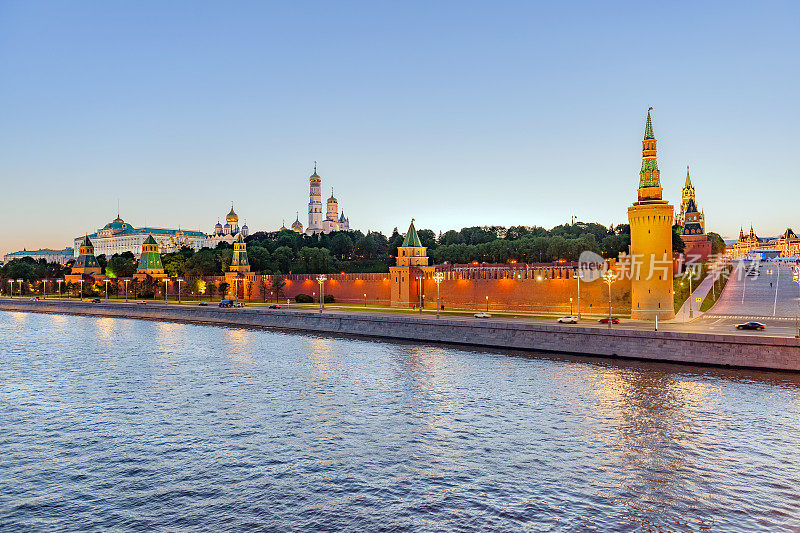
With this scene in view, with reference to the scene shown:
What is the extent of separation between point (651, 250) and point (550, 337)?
13392 mm

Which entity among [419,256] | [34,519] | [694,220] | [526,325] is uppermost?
[694,220]

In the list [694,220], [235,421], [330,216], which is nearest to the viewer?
[235,421]

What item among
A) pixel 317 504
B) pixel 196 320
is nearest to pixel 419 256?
pixel 196 320

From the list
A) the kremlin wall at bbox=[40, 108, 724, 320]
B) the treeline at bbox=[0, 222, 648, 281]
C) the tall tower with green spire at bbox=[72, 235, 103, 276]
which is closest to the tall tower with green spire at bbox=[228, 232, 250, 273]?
the kremlin wall at bbox=[40, 108, 724, 320]

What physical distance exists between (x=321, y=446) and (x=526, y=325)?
21.3 meters

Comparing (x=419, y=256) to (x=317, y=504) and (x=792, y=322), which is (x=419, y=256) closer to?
(x=792, y=322)

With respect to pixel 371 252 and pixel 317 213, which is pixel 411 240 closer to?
pixel 371 252

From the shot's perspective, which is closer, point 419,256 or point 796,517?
point 796,517

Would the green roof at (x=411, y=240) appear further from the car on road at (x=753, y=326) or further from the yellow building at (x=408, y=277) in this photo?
the car on road at (x=753, y=326)

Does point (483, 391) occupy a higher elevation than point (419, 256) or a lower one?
lower

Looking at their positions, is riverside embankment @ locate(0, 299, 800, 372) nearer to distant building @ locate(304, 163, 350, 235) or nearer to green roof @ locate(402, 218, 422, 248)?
green roof @ locate(402, 218, 422, 248)

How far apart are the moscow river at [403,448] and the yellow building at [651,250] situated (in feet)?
41.9

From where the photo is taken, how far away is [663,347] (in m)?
30.8

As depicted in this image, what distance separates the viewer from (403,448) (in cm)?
1775
